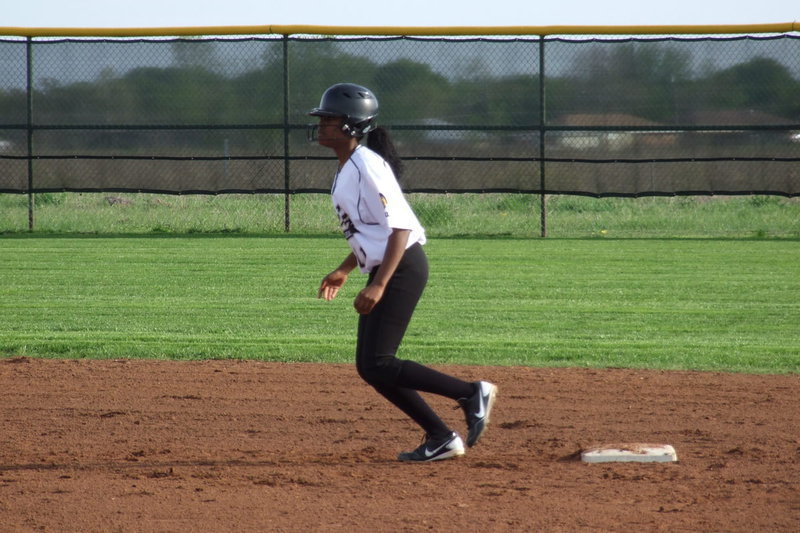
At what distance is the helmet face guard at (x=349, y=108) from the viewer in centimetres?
474

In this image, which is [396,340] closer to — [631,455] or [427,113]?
[631,455]

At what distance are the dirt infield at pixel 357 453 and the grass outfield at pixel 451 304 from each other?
684mm

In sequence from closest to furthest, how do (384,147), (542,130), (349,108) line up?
1. (349,108)
2. (384,147)
3. (542,130)

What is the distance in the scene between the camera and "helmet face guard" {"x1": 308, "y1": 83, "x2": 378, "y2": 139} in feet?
15.6

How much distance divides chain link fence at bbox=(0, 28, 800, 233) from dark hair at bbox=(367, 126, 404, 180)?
1176 centimetres

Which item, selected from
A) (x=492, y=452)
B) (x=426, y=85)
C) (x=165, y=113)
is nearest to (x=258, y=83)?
(x=165, y=113)

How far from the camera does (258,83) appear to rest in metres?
17.1

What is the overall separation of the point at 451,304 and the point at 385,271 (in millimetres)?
5916

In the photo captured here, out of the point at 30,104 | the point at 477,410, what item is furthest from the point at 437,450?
the point at 30,104

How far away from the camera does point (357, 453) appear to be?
17.1 feet

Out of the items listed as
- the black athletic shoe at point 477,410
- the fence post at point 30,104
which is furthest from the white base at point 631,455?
the fence post at point 30,104

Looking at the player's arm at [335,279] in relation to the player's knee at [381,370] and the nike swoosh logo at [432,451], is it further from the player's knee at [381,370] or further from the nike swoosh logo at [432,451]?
the nike swoosh logo at [432,451]

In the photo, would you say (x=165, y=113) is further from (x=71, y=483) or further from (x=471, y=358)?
(x=71, y=483)

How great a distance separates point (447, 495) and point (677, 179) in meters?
13.0
